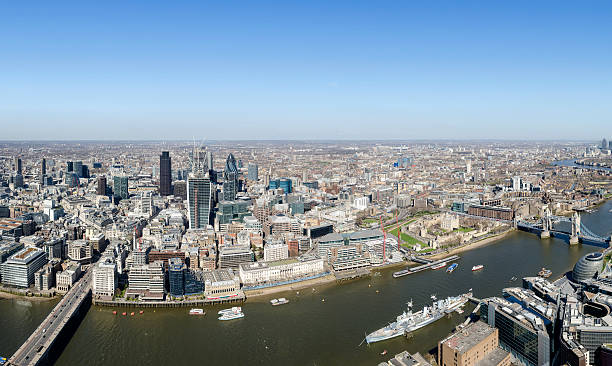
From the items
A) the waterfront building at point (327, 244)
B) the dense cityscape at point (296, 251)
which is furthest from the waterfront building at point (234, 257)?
the waterfront building at point (327, 244)

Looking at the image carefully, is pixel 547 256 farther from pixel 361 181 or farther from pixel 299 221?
pixel 361 181

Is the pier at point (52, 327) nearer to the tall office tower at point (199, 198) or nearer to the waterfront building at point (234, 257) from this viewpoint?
the waterfront building at point (234, 257)

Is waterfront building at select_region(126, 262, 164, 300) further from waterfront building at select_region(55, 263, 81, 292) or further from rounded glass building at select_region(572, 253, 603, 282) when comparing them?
rounded glass building at select_region(572, 253, 603, 282)

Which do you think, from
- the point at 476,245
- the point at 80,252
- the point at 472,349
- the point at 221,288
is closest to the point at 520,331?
the point at 472,349

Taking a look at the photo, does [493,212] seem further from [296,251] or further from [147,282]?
[147,282]

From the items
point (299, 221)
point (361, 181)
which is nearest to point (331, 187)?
point (361, 181)
